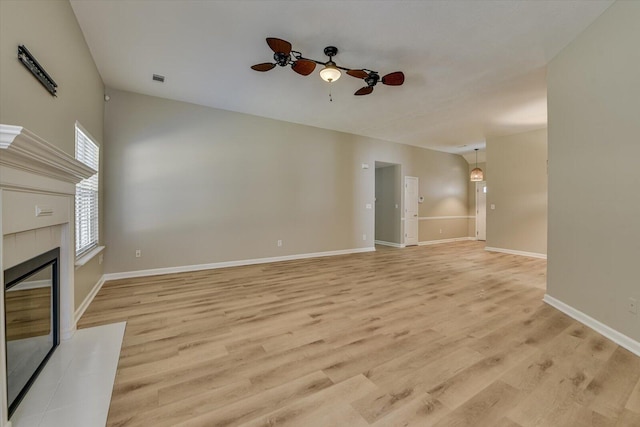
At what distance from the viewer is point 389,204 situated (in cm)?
797

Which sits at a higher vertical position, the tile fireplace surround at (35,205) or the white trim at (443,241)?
the tile fireplace surround at (35,205)

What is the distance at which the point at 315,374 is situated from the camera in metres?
1.82

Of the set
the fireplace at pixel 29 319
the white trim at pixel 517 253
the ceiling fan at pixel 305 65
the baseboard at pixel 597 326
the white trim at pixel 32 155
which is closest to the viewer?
the white trim at pixel 32 155

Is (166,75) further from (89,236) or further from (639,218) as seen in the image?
(639,218)

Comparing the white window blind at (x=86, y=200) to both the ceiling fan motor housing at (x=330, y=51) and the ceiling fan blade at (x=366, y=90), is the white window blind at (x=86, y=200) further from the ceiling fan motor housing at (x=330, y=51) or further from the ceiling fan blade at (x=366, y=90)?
the ceiling fan blade at (x=366, y=90)

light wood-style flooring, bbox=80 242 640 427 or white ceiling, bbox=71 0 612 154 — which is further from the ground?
white ceiling, bbox=71 0 612 154

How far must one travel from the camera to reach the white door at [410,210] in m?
7.68

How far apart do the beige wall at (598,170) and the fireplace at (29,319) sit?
4.35m

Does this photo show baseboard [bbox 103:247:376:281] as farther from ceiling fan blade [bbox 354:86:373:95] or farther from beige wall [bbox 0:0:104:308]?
ceiling fan blade [bbox 354:86:373:95]

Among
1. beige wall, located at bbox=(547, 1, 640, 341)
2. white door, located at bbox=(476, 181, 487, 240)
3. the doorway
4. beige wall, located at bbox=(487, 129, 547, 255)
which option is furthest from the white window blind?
white door, located at bbox=(476, 181, 487, 240)

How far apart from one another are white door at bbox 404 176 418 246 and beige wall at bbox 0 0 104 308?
275 inches

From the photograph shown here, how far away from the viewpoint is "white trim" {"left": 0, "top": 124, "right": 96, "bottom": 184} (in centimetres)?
109

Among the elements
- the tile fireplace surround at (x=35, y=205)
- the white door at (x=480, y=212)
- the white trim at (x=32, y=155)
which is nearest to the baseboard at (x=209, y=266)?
the tile fireplace surround at (x=35, y=205)

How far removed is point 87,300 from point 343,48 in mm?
4220
